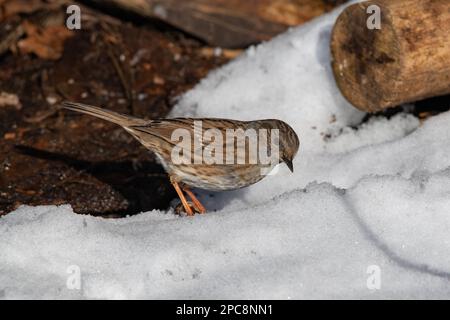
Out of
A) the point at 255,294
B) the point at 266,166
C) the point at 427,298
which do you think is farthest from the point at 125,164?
the point at 427,298

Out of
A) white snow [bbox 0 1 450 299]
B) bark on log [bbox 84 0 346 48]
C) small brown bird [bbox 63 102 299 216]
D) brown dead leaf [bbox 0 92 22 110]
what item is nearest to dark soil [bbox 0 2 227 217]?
brown dead leaf [bbox 0 92 22 110]

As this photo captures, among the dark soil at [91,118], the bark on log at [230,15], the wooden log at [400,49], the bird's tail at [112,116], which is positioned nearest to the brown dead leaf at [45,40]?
the dark soil at [91,118]

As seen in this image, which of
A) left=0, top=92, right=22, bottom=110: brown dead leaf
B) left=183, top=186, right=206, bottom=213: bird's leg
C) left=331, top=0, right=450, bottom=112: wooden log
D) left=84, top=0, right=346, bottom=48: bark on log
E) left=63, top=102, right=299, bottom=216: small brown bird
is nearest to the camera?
left=63, top=102, right=299, bottom=216: small brown bird

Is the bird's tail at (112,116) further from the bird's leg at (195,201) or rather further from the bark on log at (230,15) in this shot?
the bark on log at (230,15)

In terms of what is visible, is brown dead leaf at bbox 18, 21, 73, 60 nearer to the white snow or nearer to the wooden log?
the white snow

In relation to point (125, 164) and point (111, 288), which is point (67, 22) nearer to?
point (125, 164)
